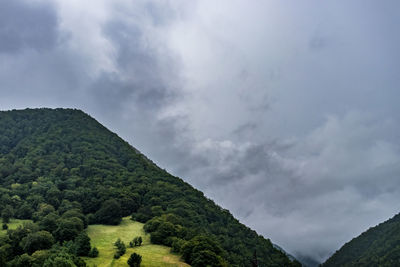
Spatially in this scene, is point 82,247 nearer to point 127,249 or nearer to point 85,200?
point 127,249

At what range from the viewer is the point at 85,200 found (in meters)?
97.1

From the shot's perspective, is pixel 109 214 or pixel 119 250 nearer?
pixel 119 250

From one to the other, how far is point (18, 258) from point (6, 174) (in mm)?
63970

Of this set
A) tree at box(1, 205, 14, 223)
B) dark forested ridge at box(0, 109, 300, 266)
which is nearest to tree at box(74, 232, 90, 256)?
dark forested ridge at box(0, 109, 300, 266)

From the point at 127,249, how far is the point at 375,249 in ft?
396

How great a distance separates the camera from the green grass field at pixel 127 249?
195ft

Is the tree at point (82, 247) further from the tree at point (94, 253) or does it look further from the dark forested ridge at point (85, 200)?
the tree at point (94, 253)

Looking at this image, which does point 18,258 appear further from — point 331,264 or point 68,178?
point 331,264

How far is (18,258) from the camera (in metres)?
55.8

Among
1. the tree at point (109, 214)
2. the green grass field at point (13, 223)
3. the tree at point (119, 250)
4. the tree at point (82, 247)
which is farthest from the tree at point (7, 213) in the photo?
the tree at point (119, 250)

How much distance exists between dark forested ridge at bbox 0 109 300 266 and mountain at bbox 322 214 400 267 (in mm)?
38883

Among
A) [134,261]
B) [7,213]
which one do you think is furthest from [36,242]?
[7,213]

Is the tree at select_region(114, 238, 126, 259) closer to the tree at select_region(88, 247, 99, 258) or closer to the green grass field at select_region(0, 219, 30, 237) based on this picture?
the tree at select_region(88, 247, 99, 258)

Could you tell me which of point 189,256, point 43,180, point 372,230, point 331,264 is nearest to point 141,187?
point 43,180
